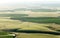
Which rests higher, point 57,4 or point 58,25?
point 57,4

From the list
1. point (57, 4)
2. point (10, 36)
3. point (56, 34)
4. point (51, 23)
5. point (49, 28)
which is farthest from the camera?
point (57, 4)

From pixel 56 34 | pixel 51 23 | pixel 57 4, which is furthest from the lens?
pixel 57 4

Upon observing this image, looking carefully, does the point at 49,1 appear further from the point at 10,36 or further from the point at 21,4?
the point at 10,36

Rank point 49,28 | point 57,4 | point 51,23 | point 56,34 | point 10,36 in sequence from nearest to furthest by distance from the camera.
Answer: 1. point 10,36
2. point 56,34
3. point 49,28
4. point 51,23
5. point 57,4

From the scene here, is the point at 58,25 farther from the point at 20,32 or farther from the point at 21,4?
the point at 21,4

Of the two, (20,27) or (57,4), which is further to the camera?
(57,4)

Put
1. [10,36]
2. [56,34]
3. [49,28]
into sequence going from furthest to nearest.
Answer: [49,28], [56,34], [10,36]

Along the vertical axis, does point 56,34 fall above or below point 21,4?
below

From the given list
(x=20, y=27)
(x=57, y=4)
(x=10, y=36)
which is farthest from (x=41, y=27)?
(x=57, y=4)

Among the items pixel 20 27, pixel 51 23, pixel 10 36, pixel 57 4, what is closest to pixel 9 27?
pixel 20 27
